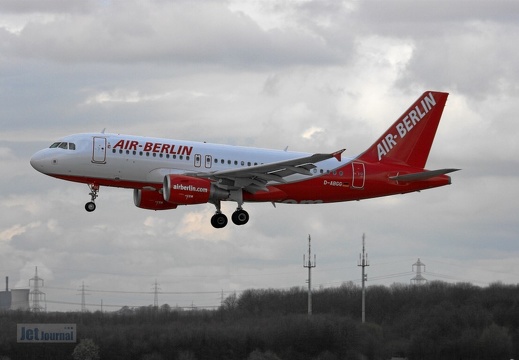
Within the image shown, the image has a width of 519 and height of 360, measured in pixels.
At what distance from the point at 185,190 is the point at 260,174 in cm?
430

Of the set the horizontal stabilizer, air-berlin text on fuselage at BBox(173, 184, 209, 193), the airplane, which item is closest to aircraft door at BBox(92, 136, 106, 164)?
the airplane

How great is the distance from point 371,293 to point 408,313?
30.9 feet

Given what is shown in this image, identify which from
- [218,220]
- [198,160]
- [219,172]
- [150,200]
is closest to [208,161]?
[198,160]

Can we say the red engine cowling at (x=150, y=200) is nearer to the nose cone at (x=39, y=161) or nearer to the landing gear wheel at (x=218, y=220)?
the landing gear wheel at (x=218, y=220)

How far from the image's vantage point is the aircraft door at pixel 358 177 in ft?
233

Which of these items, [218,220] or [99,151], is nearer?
[99,151]

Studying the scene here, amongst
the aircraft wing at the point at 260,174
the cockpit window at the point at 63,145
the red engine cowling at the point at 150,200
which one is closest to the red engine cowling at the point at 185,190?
→ the aircraft wing at the point at 260,174

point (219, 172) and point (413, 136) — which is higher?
point (413, 136)

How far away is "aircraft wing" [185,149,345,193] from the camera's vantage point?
6419cm

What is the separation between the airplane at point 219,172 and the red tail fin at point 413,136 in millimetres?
187

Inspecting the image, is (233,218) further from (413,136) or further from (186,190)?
(413,136)

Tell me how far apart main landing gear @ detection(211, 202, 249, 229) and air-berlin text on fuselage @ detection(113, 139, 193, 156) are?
430 cm

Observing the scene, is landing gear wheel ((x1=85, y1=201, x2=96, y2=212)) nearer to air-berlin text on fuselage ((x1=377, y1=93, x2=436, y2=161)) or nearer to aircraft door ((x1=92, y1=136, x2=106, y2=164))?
aircraft door ((x1=92, y1=136, x2=106, y2=164))

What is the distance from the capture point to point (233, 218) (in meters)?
69.6
